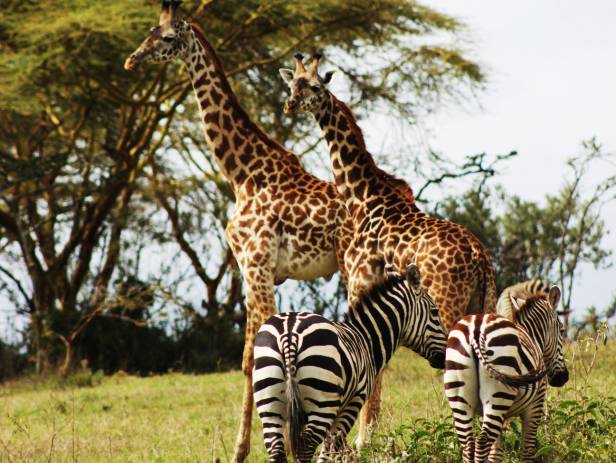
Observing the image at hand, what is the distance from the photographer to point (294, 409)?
4.16 meters

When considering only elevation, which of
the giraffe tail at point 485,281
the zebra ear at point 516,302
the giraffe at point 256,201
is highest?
the giraffe at point 256,201

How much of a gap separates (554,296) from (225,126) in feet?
9.35

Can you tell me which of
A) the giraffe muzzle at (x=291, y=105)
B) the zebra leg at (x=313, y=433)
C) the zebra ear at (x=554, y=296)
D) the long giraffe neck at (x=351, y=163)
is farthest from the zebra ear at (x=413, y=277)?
the giraffe muzzle at (x=291, y=105)

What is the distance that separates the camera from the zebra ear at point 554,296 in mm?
5617

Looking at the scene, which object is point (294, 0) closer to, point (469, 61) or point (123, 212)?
point (469, 61)

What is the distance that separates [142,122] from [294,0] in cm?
377

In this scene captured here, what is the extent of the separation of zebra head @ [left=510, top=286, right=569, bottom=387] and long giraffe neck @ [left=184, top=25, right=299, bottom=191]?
2455 mm

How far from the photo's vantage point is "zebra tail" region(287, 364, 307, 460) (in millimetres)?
4160

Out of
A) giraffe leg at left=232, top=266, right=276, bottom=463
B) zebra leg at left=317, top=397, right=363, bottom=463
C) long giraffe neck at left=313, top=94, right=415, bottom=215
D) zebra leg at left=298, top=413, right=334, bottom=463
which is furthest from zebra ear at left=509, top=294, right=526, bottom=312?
giraffe leg at left=232, top=266, right=276, bottom=463

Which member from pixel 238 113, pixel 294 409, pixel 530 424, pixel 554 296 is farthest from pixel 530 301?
pixel 238 113

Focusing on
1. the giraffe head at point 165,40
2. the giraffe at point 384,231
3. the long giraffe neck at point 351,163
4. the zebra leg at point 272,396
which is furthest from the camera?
the giraffe head at point 165,40

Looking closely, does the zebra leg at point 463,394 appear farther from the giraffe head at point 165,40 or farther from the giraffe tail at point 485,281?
the giraffe head at point 165,40

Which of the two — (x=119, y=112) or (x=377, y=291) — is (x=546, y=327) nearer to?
(x=377, y=291)

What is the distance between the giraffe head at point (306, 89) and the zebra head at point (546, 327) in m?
2.04
